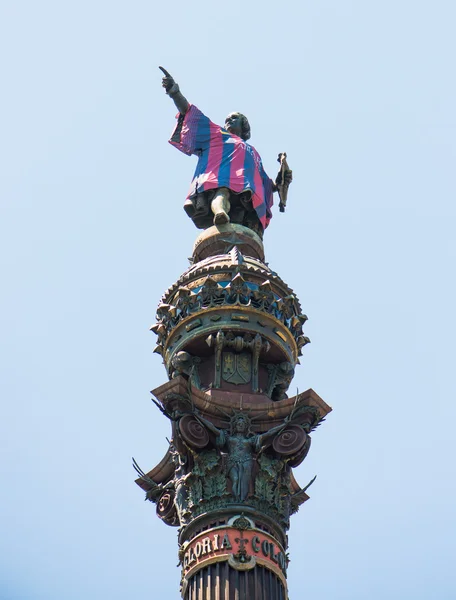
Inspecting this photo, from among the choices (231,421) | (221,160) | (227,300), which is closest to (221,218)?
(221,160)

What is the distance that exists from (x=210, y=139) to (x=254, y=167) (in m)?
1.81

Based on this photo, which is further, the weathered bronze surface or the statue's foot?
the statue's foot

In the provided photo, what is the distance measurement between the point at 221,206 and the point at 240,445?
9667 millimetres

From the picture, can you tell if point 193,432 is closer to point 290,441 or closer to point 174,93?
point 290,441

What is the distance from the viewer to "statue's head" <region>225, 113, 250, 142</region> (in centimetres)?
3988

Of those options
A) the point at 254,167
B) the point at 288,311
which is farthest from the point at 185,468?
the point at 254,167

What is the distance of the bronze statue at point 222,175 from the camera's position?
121 ft

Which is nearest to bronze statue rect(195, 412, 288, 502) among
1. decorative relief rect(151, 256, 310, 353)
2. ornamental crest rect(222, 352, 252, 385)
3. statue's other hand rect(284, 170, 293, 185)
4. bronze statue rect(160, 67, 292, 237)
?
ornamental crest rect(222, 352, 252, 385)

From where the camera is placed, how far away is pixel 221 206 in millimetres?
36000

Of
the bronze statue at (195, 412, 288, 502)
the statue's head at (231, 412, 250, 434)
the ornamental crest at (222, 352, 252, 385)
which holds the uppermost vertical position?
the ornamental crest at (222, 352, 252, 385)

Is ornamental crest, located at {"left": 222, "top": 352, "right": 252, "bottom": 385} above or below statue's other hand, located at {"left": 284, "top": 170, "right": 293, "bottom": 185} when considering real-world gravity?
below

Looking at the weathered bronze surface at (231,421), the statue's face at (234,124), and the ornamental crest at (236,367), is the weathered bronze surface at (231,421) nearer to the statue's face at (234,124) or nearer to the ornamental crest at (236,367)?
the ornamental crest at (236,367)

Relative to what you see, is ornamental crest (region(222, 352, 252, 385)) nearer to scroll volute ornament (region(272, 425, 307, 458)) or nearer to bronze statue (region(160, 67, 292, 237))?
scroll volute ornament (region(272, 425, 307, 458))

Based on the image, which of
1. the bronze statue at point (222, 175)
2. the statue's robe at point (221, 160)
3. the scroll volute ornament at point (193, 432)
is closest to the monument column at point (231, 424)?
the scroll volute ornament at point (193, 432)
